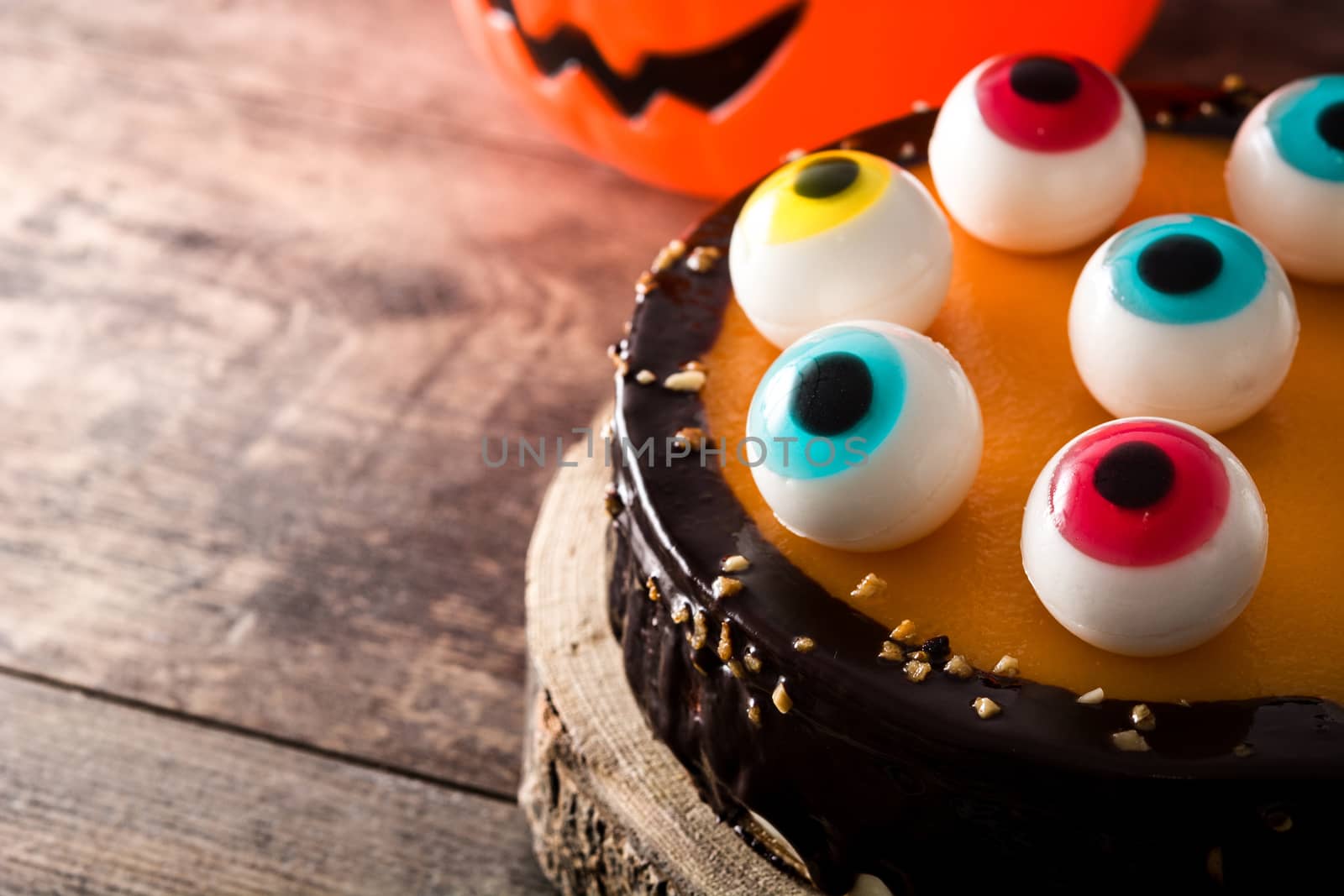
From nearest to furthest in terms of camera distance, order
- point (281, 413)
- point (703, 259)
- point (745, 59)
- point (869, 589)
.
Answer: point (869, 589), point (703, 259), point (745, 59), point (281, 413)

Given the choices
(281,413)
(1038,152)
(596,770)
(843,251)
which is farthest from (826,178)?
(281,413)

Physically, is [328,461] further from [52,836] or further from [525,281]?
[52,836]

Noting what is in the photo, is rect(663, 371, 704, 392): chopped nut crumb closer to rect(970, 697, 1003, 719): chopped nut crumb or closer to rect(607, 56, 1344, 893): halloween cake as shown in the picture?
rect(607, 56, 1344, 893): halloween cake

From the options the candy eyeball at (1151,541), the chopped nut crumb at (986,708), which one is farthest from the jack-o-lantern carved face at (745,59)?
the chopped nut crumb at (986,708)

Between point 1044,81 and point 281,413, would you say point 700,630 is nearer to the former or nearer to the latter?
point 1044,81

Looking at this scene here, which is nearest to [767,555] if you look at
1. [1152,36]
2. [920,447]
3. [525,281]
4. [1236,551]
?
[920,447]
